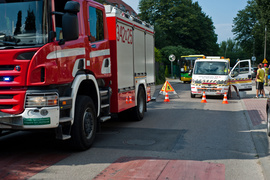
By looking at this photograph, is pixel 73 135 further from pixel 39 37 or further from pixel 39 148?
pixel 39 37

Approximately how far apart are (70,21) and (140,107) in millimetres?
5551

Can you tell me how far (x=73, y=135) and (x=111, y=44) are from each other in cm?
292

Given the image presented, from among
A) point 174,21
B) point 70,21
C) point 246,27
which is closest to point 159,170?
point 70,21

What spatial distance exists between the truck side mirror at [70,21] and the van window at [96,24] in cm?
118

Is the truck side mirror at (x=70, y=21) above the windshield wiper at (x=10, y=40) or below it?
above

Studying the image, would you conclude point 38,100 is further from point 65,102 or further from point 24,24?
point 24,24

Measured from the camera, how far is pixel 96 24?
24.6ft

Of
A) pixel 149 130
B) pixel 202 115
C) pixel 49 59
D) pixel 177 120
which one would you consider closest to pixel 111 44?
pixel 149 130

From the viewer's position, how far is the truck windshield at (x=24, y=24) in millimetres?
5703

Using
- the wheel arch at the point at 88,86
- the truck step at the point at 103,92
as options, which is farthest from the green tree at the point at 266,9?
the wheel arch at the point at 88,86

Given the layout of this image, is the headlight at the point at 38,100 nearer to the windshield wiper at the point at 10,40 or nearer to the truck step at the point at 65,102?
the truck step at the point at 65,102

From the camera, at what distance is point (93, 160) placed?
611cm

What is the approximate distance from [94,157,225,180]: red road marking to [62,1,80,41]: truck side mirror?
7.46 feet

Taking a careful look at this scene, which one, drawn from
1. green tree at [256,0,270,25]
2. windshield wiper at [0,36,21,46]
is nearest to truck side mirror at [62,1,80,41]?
windshield wiper at [0,36,21,46]
